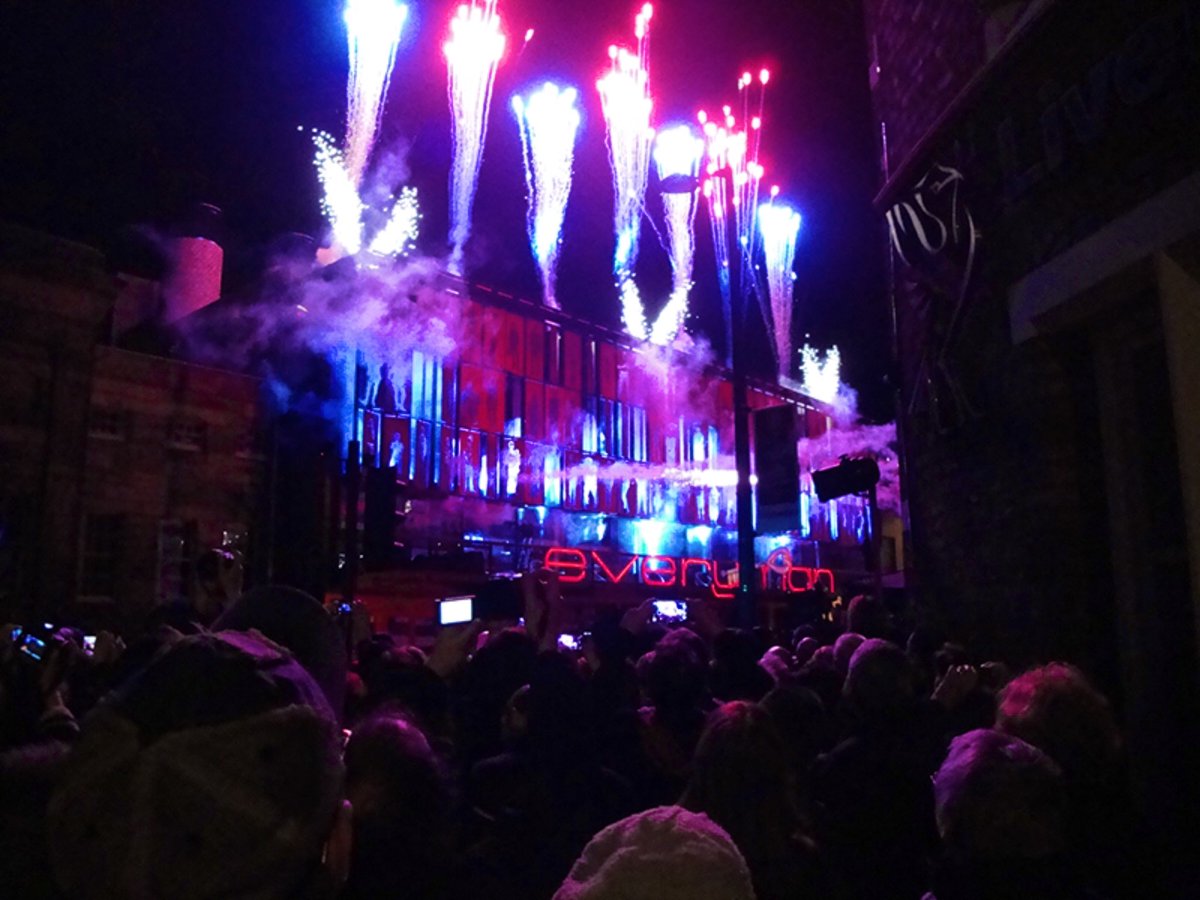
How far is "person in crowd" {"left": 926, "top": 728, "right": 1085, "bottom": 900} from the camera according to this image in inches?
101

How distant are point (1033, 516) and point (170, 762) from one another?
6326 millimetres

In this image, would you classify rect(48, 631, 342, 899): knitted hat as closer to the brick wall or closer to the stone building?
the brick wall

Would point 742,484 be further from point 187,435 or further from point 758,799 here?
point 187,435

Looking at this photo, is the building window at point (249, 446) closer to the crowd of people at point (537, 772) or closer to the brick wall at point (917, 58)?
the brick wall at point (917, 58)

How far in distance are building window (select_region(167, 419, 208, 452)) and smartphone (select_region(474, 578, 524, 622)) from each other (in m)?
21.0

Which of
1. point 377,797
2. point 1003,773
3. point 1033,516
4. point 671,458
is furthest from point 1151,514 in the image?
point 671,458

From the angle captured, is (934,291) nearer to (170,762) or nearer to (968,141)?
(968,141)

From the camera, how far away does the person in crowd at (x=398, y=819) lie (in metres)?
2.46

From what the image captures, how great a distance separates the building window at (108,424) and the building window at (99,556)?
2.14 meters

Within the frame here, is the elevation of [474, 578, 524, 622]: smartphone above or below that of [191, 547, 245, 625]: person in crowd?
below

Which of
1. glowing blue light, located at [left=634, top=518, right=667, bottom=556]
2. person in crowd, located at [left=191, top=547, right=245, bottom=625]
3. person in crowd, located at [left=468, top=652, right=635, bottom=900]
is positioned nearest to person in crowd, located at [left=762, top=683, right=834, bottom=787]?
person in crowd, located at [left=468, top=652, right=635, bottom=900]

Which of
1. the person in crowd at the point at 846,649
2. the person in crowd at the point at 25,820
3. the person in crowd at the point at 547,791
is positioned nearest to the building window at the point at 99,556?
the person in crowd at the point at 846,649

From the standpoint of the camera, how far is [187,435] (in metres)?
25.6

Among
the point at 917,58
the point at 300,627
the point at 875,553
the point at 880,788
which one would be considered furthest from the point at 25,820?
the point at 875,553
